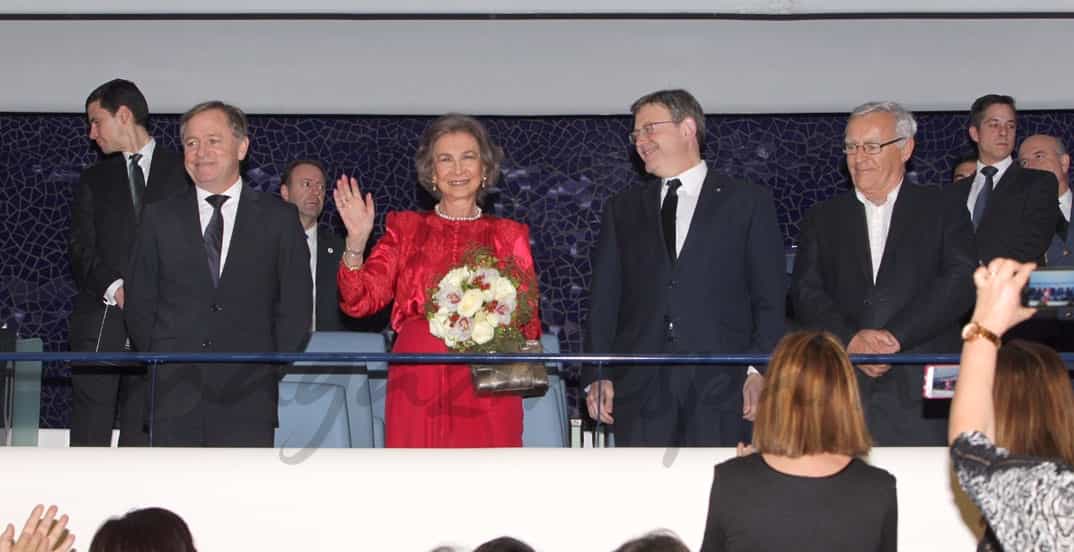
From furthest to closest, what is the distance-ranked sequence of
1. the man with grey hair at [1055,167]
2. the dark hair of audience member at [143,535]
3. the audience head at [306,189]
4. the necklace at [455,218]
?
the audience head at [306,189], the man with grey hair at [1055,167], the necklace at [455,218], the dark hair of audience member at [143,535]

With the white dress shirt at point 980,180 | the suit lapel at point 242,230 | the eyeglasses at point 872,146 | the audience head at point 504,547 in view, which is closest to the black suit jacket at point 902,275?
the eyeglasses at point 872,146

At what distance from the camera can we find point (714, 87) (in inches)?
281

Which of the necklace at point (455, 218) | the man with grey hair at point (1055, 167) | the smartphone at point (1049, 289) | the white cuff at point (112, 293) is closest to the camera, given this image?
the smartphone at point (1049, 289)

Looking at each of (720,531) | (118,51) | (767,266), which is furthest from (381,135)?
(720,531)

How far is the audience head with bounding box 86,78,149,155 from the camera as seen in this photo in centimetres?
592

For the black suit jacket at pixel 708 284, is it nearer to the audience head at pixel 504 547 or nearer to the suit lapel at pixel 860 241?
the suit lapel at pixel 860 241

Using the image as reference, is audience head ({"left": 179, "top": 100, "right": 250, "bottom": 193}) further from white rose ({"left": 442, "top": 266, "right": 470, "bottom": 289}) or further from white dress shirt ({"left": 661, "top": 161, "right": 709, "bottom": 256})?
white dress shirt ({"left": 661, "top": 161, "right": 709, "bottom": 256})

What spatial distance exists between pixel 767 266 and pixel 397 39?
9.91 feet

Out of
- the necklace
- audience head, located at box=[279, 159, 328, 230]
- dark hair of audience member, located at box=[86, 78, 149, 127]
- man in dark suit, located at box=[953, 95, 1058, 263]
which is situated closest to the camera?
the necklace

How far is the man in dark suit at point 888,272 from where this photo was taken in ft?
15.5

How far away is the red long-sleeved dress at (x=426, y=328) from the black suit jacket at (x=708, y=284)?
1.12ft

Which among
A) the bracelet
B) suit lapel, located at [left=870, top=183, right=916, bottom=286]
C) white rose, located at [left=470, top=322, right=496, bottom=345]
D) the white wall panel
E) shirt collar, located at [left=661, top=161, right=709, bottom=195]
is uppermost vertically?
the white wall panel

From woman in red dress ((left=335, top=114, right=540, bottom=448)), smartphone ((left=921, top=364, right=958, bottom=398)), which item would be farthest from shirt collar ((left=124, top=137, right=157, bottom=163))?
smartphone ((left=921, top=364, right=958, bottom=398))

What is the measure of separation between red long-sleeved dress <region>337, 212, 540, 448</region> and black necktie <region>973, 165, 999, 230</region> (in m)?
1.89
